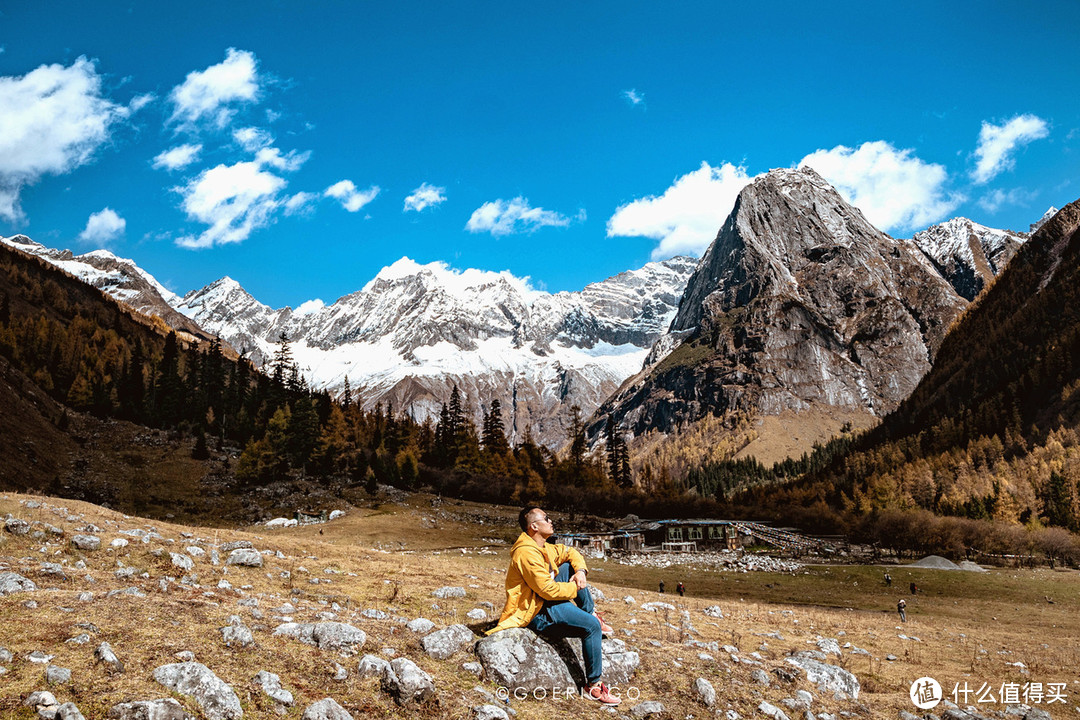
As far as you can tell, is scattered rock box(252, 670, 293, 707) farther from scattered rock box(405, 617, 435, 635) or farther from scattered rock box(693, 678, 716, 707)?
scattered rock box(693, 678, 716, 707)

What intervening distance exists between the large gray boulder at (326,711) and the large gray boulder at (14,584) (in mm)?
7142

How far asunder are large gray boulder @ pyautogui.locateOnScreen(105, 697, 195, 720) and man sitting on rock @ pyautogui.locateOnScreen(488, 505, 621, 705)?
15.8 ft

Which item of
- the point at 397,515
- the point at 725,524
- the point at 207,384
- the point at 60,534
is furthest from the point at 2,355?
the point at 725,524

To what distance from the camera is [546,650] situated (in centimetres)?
1015

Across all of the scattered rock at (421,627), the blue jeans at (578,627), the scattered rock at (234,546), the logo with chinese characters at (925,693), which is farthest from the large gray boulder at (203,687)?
the scattered rock at (234,546)

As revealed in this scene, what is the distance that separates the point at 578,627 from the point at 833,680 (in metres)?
6.24

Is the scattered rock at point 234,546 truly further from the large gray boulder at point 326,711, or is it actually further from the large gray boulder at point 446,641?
the large gray boulder at point 326,711

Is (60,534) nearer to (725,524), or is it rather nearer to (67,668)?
(67,668)

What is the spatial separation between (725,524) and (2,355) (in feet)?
386

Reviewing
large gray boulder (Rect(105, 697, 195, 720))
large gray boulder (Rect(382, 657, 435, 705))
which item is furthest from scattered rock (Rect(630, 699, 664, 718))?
large gray boulder (Rect(105, 697, 195, 720))

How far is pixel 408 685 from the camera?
8.37 meters

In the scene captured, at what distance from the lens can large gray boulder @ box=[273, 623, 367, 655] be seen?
9.45m

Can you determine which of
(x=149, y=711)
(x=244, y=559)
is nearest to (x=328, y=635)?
(x=149, y=711)

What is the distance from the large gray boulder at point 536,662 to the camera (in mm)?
9688
